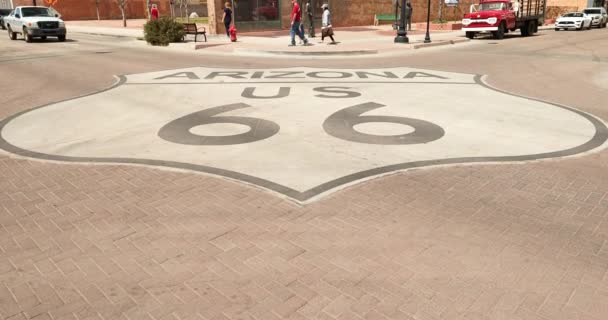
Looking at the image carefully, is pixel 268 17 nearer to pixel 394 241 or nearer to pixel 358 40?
pixel 358 40

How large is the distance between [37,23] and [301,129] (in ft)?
82.9

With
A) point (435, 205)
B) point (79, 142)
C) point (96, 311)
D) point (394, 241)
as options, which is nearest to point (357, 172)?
point (435, 205)

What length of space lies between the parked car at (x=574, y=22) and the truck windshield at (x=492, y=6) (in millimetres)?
11146

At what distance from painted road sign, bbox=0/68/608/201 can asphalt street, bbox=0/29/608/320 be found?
57 millimetres

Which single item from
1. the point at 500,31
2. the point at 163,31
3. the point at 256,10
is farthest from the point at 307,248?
Result: the point at 256,10

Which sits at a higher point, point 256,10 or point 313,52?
point 256,10

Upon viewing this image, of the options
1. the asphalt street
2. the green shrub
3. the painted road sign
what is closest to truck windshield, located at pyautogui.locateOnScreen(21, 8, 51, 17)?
the green shrub

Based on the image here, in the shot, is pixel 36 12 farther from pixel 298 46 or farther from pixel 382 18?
pixel 382 18

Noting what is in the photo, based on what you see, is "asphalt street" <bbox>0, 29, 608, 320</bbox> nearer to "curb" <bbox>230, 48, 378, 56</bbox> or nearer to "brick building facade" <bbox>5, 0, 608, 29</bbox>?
"curb" <bbox>230, 48, 378, 56</bbox>

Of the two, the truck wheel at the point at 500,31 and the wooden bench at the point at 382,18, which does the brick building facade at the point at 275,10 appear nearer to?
the wooden bench at the point at 382,18

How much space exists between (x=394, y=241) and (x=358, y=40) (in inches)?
945

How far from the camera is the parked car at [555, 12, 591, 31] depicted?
1449 inches

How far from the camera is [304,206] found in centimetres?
548

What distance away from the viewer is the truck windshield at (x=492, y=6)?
29.0 meters
